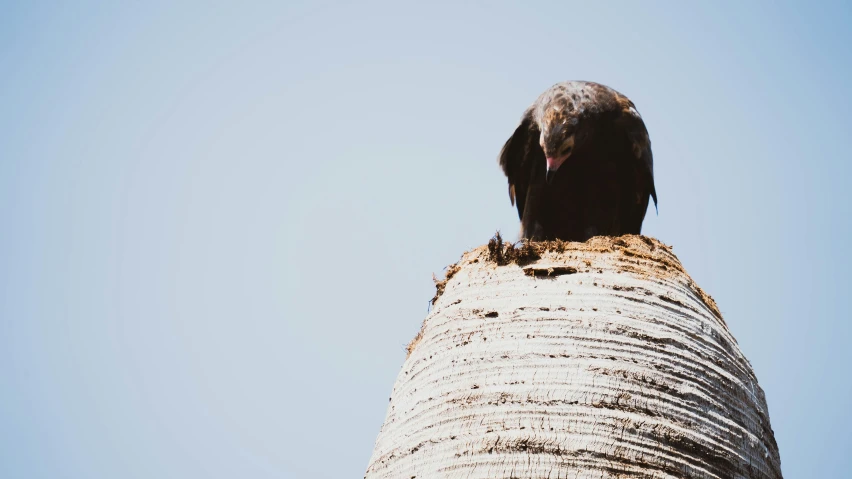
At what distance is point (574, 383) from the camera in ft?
7.68

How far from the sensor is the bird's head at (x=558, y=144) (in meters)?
5.40

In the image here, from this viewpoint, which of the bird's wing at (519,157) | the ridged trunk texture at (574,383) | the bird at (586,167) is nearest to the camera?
the ridged trunk texture at (574,383)

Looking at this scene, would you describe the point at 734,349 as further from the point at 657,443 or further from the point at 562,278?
the point at 657,443

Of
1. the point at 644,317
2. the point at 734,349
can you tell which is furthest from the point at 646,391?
the point at 734,349

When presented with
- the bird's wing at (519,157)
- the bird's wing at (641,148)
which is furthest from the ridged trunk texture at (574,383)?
the bird's wing at (519,157)

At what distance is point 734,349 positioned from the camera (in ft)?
9.80

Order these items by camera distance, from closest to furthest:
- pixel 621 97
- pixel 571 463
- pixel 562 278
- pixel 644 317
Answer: pixel 571 463
pixel 644 317
pixel 562 278
pixel 621 97

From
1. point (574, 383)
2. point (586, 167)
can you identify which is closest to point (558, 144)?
point (586, 167)

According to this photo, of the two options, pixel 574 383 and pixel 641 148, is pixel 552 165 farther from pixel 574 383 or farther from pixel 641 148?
pixel 574 383

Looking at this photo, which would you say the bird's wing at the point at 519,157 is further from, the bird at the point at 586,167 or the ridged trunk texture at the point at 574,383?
the ridged trunk texture at the point at 574,383

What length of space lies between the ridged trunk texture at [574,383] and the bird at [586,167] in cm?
245

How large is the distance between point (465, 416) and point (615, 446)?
46cm

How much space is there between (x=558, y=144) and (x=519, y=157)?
72 centimetres

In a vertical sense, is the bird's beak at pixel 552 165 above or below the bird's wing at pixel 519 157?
below
